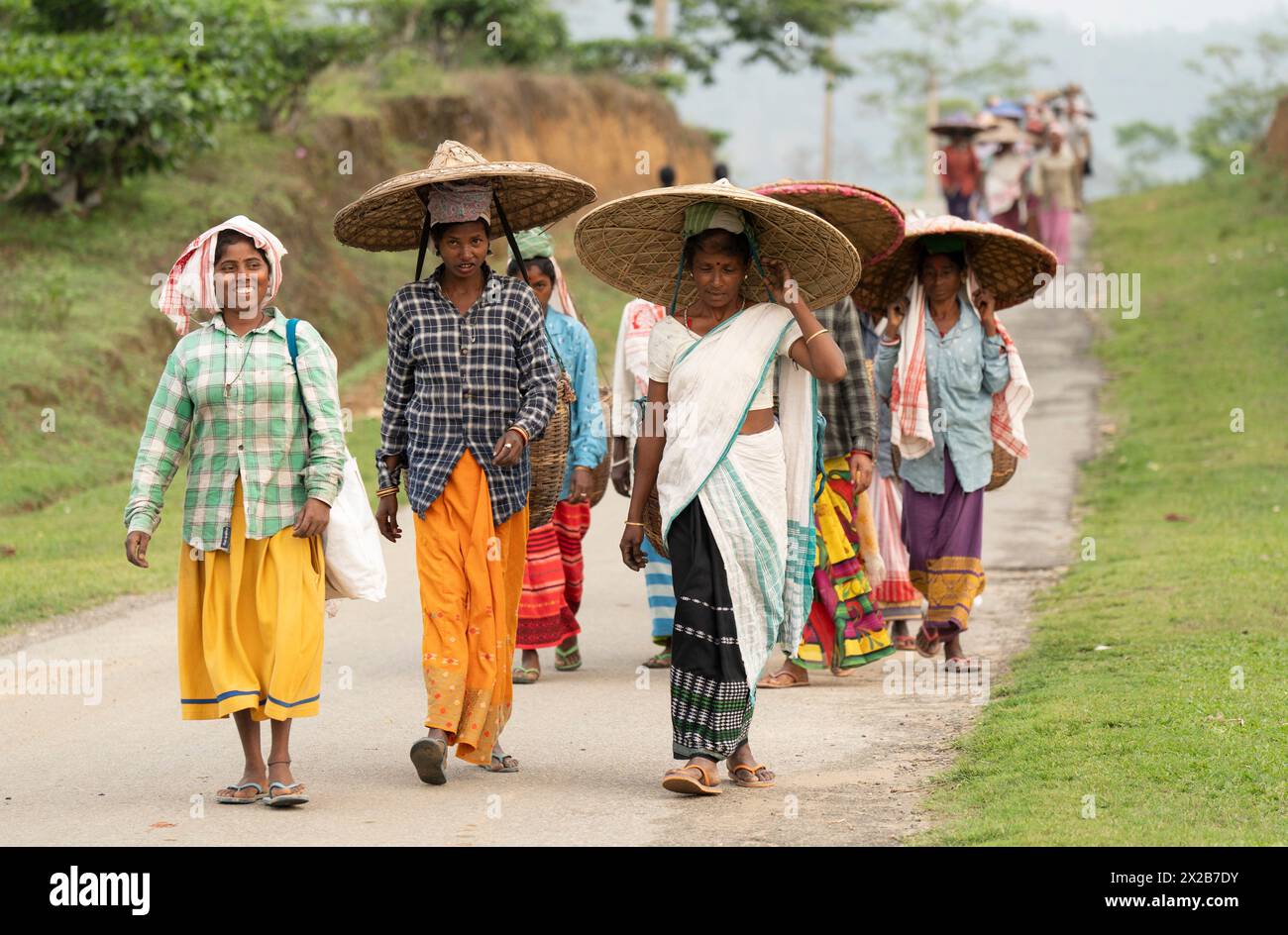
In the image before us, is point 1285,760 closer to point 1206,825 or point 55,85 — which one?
point 1206,825

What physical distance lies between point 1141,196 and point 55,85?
86.8ft

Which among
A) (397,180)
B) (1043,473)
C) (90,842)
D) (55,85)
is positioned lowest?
(90,842)

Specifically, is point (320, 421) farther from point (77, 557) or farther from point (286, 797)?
point (77, 557)

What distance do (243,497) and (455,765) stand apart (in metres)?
1.52

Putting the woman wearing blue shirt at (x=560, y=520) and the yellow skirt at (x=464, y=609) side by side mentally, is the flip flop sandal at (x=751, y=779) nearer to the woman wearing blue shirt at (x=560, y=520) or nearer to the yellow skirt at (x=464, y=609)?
the yellow skirt at (x=464, y=609)

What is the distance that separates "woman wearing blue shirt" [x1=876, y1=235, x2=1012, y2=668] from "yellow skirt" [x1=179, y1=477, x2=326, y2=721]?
367 cm

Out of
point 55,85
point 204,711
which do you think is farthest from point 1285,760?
point 55,85

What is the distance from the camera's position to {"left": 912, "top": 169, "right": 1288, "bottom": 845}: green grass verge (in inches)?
244

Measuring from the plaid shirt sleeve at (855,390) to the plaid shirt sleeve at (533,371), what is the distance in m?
2.03

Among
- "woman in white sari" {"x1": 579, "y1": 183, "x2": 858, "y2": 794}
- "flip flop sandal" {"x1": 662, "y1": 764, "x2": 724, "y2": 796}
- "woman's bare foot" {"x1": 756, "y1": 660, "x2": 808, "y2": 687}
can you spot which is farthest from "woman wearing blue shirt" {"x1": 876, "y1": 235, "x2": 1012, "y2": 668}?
"flip flop sandal" {"x1": 662, "y1": 764, "x2": 724, "y2": 796}

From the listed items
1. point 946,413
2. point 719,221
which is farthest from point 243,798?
point 946,413

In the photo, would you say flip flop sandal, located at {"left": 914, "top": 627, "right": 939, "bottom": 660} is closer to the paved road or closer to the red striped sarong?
the paved road

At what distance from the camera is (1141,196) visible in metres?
38.7

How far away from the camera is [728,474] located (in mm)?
6867
